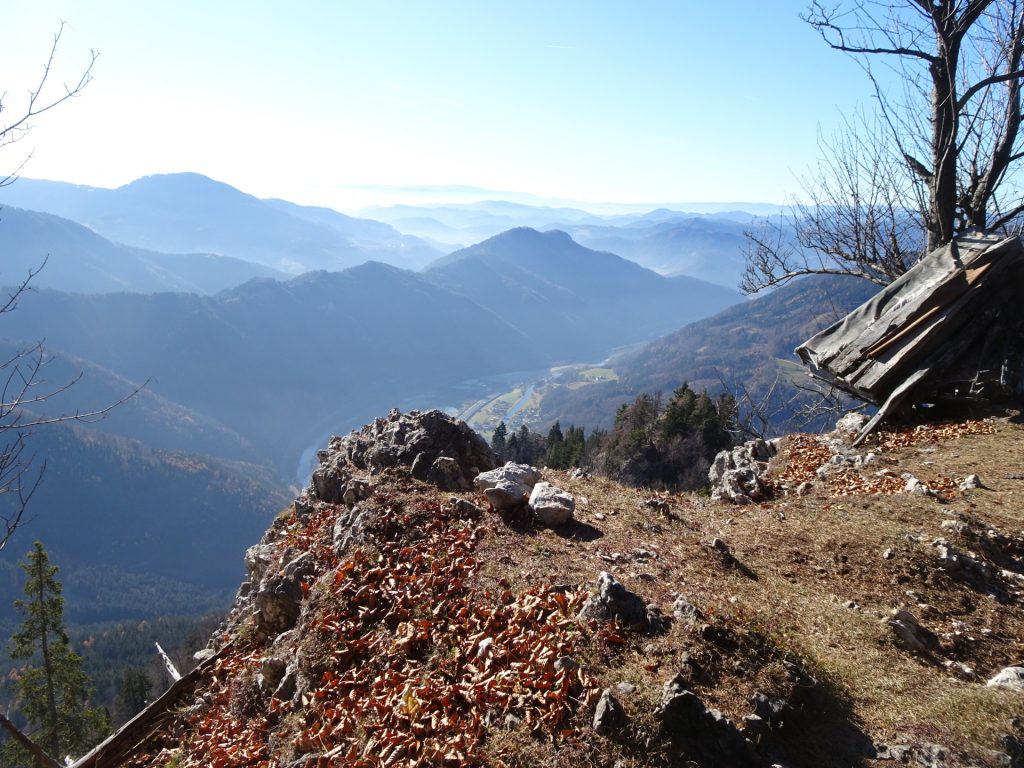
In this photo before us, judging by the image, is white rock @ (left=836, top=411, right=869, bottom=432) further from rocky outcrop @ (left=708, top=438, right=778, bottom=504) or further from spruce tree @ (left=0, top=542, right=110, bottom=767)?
spruce tree @ (left=0, top=542, right=110, bottom=767)

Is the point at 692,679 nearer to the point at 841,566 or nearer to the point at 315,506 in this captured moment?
the point at 841,566

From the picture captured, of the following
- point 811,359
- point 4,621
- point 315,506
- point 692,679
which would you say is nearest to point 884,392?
point 811,359

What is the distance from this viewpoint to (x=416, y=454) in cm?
1132

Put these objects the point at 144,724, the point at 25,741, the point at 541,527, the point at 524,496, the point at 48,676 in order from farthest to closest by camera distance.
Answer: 1. the point at 48,676
2. the point at 524,496
3. the point at 541,527
4. the point at 144,724
5. the point at 25,741

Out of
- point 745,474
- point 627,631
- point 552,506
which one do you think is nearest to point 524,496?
point 552,506

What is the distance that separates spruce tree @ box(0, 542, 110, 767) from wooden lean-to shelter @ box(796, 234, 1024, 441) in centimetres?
2977

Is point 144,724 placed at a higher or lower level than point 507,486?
lower

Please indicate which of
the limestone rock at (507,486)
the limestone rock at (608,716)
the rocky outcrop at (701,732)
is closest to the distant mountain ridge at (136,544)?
the limestone rock at (507,486)

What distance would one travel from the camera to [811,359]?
15.1 meters

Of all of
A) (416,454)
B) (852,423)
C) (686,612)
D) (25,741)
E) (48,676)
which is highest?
(852,423)

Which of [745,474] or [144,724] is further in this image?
[745,474]

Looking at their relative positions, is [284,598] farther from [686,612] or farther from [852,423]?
[852,423]

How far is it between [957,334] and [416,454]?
1222 centimetres

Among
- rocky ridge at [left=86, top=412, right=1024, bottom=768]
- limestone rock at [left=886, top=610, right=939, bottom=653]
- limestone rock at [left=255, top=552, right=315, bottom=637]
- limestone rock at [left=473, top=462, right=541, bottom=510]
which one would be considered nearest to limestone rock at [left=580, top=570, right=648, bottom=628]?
rocky ridge at [left=86, top=412, right=1024, bottom=768]
